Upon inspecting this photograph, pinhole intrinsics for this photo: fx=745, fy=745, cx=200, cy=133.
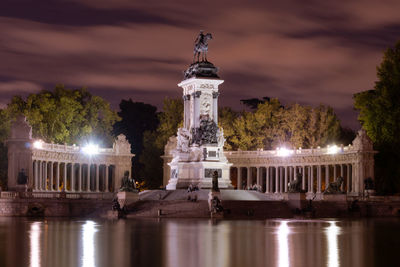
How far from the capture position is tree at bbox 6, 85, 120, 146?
9406 cm

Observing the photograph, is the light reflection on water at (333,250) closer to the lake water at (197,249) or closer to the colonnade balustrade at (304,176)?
the lake water at (197,249)

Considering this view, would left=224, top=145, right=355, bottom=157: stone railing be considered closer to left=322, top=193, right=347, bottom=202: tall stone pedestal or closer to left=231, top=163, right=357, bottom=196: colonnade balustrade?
left=231, top=163, right=357, bottom=196: colonnade balustrade

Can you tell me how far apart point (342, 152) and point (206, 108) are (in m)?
18.1

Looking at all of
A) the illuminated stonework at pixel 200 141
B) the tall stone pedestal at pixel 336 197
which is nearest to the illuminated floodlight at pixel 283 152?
the illuminated stonework at pixel 200 141

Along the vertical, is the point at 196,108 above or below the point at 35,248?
above

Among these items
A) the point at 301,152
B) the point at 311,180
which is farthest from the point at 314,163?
the point at 311,180

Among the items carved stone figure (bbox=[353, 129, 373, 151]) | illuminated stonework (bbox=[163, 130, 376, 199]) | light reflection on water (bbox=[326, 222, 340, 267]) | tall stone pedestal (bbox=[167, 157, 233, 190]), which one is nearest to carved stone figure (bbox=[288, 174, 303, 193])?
tall stone pedestal (bbox=[167, 157, 233, 190])

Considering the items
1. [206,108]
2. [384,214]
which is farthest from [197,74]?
[384,214]

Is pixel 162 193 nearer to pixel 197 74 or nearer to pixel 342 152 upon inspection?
pixel 197 74

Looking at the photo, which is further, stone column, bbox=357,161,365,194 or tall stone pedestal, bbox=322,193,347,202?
stone column, bbox=357,161,365,194

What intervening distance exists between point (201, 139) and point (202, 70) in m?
6.98

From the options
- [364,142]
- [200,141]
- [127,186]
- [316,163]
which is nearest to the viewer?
[127,186]

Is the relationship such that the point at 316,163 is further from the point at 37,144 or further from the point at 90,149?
the point at 37,144

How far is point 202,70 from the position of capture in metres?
74.0
